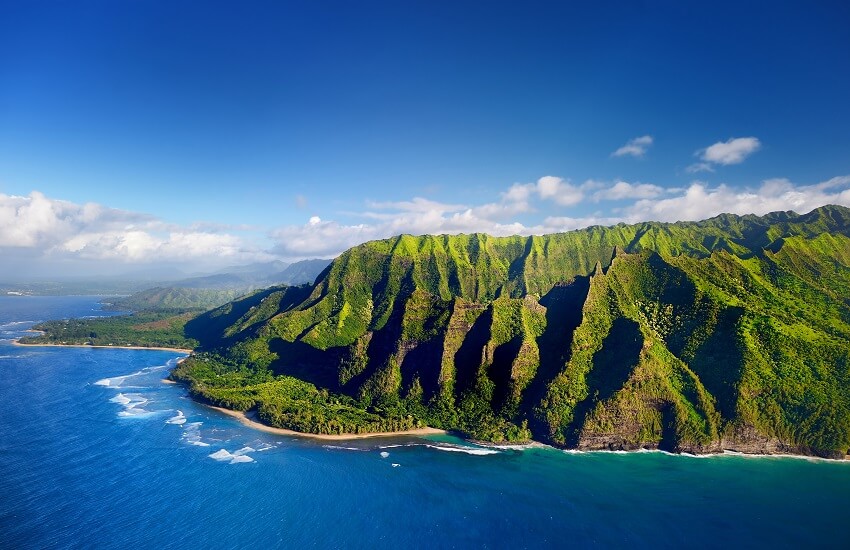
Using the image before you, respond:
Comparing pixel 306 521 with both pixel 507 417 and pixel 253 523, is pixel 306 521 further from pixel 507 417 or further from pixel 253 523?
pixel 507 417

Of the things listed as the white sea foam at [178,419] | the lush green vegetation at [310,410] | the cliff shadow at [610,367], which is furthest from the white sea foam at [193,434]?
the cliff shadow at [610,367]

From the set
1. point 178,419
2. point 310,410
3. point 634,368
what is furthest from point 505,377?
point 178,419

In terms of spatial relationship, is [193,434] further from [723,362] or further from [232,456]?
[723,362]

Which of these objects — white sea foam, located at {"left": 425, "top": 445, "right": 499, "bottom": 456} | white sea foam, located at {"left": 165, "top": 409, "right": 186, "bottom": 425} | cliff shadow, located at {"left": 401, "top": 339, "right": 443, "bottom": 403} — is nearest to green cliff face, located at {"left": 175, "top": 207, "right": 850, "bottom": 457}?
cliff shadow, located at {"left": 401, "top": 339, "right": 443, "bottom": 403}

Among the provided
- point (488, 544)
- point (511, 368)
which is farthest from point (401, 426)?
point (488, 544)

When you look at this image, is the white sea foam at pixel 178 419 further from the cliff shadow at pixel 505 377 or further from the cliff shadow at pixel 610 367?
the cliff shadow at pixel 610 367
